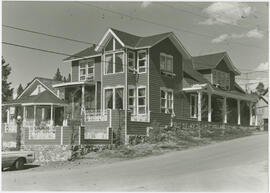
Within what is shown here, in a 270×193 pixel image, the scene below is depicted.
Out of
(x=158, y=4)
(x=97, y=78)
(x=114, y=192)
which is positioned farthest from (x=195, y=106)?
(x=114, y=192)

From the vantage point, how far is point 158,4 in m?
23.4

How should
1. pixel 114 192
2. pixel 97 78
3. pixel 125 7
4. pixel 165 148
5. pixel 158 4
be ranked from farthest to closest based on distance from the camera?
pixel 97 78, pixel 165 148, pixel 158 4, pixel 125 7, pixel 114 192

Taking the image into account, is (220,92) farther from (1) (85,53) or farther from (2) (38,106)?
(2) (38,106)

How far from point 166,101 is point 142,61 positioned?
141 inches

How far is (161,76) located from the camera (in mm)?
35250

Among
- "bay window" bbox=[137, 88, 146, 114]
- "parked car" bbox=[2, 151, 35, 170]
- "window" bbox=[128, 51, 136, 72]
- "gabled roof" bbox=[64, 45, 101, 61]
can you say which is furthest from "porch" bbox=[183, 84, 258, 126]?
"parked car" bbox=[2, 151, 35, 170]

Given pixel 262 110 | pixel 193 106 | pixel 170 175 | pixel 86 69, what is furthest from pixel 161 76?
pixel 262 110

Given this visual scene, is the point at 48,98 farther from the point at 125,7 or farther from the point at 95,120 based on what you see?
the point at 125,7

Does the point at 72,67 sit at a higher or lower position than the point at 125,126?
higher

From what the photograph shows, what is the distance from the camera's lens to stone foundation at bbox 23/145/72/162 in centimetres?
2717

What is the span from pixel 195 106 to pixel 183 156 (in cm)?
1349

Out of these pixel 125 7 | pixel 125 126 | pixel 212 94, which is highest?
pixel 125 7

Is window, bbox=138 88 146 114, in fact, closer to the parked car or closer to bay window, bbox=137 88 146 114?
bay window, bbox=137 88 146 114

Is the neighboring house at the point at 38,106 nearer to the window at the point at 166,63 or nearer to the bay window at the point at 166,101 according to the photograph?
the bay window at the point at 166,101
